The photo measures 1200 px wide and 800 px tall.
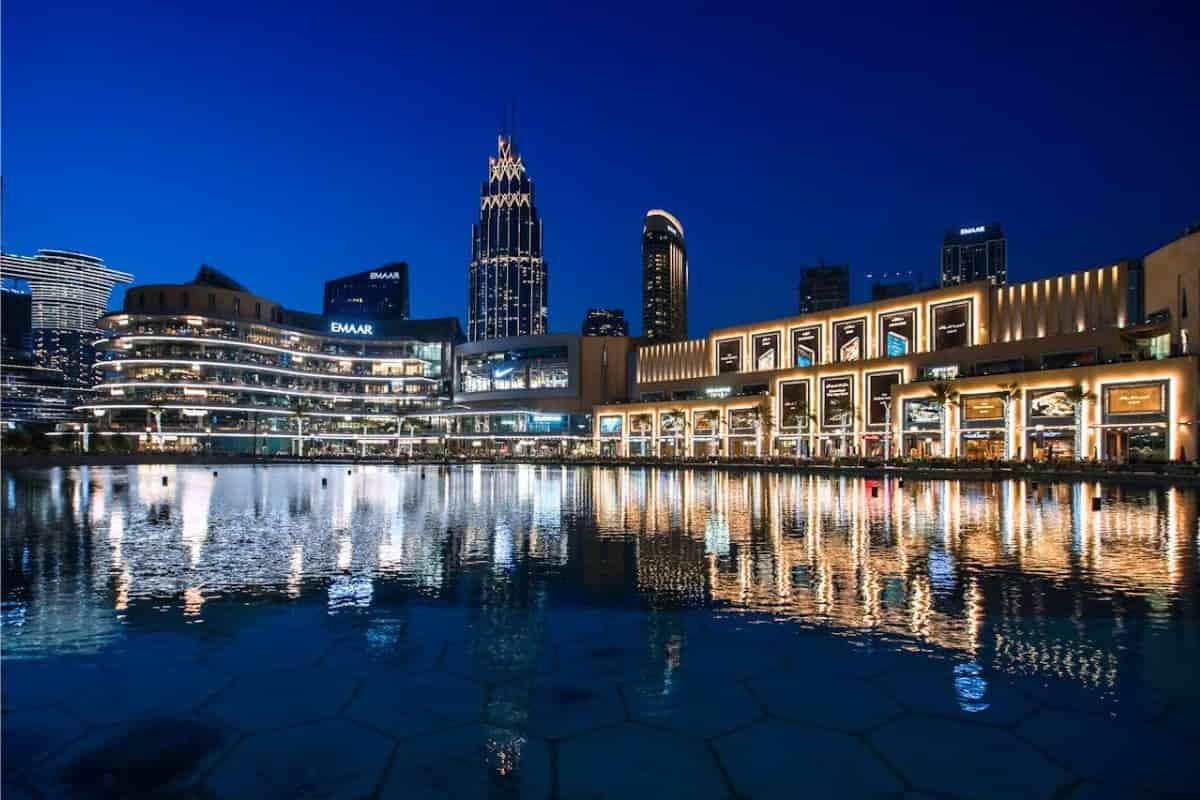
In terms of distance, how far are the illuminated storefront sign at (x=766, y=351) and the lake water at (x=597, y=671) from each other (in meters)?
110

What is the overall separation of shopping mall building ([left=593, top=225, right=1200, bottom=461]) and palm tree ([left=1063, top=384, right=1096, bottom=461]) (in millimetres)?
203

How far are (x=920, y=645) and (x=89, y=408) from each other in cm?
14957

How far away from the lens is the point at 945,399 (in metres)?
82.0

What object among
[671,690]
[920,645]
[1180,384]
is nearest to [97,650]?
[671,690]

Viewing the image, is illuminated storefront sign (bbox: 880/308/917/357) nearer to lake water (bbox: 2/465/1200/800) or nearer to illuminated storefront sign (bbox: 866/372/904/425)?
illuminated storefront sign (bbox: 866/372/904/425)

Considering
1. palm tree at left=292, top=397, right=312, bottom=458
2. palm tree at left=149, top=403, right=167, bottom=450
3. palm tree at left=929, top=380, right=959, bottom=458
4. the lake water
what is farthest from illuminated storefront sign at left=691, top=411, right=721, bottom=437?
the lake water

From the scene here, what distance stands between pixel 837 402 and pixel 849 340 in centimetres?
1108

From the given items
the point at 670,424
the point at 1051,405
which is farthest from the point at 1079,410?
the point at 670,424

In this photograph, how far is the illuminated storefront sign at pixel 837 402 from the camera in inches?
4166

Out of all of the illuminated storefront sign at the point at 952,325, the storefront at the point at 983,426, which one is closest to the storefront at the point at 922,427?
the storefront at the point at 983,426

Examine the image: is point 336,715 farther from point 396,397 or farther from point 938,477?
point 396,397

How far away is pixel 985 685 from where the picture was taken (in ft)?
20.4

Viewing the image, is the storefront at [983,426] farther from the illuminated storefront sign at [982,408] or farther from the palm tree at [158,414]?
the palm tree at [158,414]

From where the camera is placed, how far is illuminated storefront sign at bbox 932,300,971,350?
9488cm
